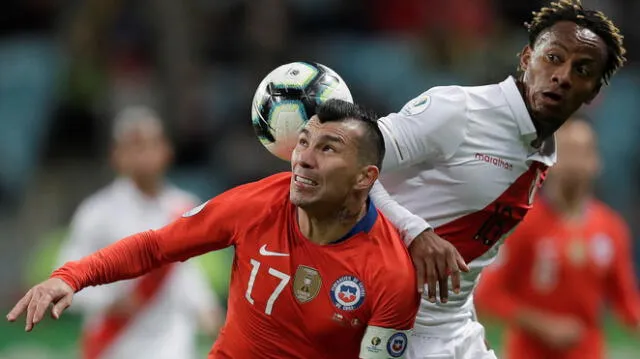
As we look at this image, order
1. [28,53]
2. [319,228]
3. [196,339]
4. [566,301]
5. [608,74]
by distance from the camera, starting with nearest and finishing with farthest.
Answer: [319,228] < [608,74] < [566,301] < [196,339] < [28,53]

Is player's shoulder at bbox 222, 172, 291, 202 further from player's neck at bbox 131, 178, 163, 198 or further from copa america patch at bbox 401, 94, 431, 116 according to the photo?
player's neck at bbox 131, 178, 163, 198

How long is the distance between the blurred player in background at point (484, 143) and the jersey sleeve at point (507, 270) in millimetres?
2285

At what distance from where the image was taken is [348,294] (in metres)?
4.33

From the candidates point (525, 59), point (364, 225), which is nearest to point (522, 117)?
point (525, 59)

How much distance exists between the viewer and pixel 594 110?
38.5ft

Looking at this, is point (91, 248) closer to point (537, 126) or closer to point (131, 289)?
point (131, 289)

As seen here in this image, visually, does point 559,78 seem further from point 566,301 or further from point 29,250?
point 29,250

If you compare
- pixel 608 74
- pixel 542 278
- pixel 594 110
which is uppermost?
pixel 608 74

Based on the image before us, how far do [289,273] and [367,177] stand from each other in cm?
43

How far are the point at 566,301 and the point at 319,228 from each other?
127 inches

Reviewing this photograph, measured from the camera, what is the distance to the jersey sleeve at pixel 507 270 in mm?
7148

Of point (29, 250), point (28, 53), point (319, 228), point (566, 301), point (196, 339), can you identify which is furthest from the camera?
point (28, 53)

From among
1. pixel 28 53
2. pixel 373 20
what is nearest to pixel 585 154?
pixel 373 20

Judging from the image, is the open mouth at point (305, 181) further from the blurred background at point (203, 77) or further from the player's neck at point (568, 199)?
the blurred background at point (203, 77)
